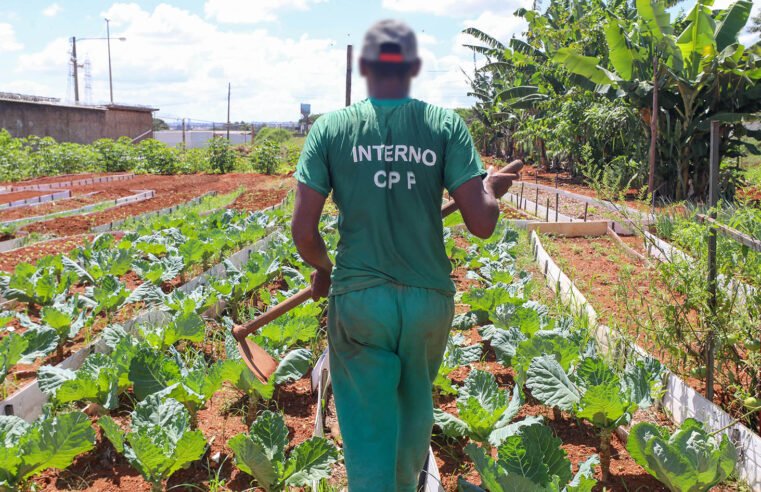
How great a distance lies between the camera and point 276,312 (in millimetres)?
3152

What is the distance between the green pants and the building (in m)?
30.6

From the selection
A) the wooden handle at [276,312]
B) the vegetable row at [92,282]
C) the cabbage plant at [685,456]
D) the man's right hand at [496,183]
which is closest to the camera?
the man's right hand at [496,183]

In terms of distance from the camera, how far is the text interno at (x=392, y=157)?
2.08 metres

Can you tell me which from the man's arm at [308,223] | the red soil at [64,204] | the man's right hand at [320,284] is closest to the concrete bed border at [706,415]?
the man's right hand at [320,284]

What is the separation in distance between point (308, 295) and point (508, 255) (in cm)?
432

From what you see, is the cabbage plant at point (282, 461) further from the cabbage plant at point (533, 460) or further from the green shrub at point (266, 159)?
the green shrub at point (266, 159)

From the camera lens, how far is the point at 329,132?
212cm

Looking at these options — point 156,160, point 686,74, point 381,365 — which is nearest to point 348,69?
point 686,74

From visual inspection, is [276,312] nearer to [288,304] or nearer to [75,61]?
[288,304]

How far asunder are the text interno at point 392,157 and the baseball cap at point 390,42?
11.1 inches

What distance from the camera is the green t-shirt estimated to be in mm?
2084

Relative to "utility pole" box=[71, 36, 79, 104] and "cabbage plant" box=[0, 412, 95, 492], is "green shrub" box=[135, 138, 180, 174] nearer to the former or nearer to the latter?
"utility pole" box=[71, 36, 79, 104]

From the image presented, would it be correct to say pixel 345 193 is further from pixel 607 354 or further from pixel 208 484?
pixel 607 354

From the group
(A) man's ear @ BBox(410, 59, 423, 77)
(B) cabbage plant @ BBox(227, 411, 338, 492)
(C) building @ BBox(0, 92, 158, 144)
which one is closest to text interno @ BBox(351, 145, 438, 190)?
(A) man's ear @ BBox(410, 59, 423, 77)
